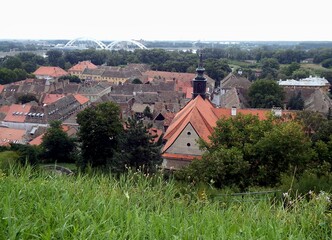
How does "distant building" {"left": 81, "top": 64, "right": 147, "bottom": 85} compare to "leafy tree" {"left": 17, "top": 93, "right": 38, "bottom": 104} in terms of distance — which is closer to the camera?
"leafy tree" {"left": 17, "top": 93, "right": 38, "bottom": 104}

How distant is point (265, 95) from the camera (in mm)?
46938

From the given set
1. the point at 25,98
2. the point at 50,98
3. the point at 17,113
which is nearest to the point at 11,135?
the point at 17,113

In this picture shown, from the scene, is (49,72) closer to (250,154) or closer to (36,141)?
(36,141)

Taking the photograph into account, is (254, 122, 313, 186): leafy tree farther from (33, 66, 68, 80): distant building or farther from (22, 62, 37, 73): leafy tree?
(22, 62, 37, 73): leafy tree

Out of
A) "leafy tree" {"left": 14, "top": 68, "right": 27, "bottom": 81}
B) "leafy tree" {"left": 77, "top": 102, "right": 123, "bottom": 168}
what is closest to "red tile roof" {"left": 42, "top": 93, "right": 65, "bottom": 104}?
"leafy tree" {"left": 14, "top": 68, "right": 27, "bottom": 81}

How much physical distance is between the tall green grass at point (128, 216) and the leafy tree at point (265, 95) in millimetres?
41818

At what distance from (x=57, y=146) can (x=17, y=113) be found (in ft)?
44.5

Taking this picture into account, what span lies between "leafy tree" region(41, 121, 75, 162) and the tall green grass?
2703 cm

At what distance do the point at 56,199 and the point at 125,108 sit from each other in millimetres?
43049

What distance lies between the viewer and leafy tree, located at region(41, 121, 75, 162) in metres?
31.9

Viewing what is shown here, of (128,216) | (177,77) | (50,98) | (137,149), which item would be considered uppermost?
(128,216)

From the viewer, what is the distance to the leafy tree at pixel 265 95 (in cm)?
4625

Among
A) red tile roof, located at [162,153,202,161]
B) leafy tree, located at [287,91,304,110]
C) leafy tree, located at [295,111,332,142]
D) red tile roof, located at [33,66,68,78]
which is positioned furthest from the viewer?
red tile roof, located at [33,66,68,78]

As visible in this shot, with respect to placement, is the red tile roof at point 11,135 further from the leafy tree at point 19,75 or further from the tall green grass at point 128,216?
the leafy tree at point 19,75
